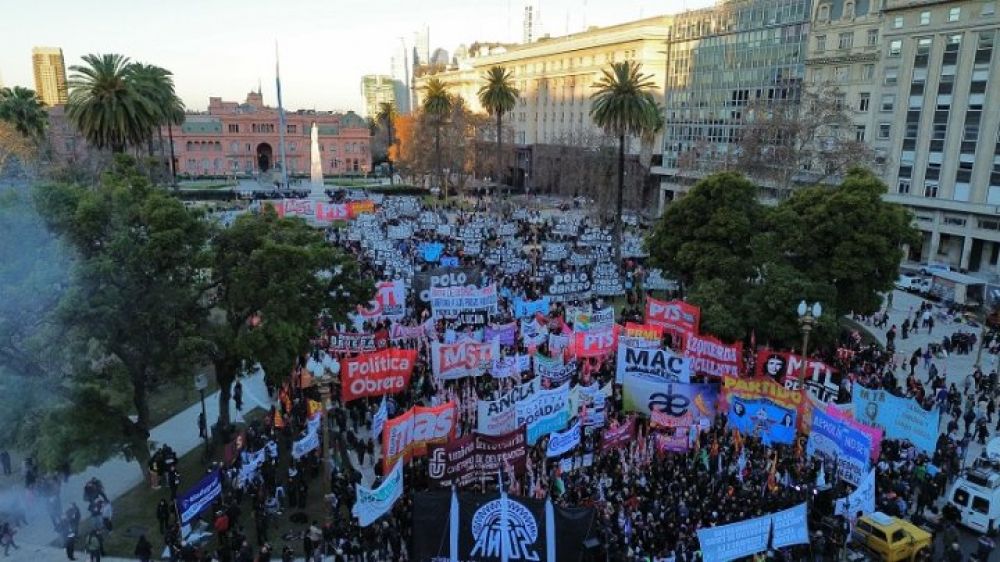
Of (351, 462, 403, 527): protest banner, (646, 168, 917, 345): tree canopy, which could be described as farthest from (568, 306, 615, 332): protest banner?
(351, 462, 403, 527): protest banner

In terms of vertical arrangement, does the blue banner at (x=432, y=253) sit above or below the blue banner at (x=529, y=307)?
above

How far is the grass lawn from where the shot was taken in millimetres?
16859

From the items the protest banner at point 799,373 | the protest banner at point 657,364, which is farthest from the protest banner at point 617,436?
the protest banner at point 799,373

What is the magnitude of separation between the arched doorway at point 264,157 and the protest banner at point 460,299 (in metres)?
108

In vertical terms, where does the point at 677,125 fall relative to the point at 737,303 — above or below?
above

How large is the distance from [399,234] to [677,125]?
4647cm

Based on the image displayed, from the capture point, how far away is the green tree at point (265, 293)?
19.4 metres

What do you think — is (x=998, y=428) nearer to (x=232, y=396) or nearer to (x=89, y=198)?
(x=232, y=396)

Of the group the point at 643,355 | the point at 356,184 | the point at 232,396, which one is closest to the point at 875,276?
the point at 643,355

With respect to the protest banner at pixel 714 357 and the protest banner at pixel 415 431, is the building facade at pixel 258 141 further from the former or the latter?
the protest banner at pixel 415 431

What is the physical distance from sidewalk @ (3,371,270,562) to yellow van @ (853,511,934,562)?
17.9 m

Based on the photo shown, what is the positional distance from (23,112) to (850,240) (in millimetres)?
61613

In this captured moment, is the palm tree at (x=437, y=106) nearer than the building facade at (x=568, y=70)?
Yes

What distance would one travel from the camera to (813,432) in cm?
1825
